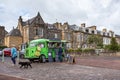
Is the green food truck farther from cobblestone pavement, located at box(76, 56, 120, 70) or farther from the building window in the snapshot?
the building window

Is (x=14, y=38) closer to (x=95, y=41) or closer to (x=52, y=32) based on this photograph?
(x=52, y=32)

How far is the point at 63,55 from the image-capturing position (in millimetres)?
27281

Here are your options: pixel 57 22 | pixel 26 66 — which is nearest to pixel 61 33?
pixel 57 22

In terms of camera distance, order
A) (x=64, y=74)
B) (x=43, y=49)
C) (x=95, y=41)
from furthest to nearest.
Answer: (x=95, y=41), (x=43, y=49), (x=64, y=74)

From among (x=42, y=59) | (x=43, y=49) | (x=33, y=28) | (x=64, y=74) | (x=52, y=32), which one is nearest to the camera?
(x=64, y=74)

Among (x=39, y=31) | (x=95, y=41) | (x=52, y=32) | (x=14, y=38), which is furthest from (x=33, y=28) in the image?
(x=95, y=41)

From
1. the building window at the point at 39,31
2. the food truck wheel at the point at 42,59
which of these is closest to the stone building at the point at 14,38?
the building window at the point at 39,31

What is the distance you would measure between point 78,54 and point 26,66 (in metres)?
32.7

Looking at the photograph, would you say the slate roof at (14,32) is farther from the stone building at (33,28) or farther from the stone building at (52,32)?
the stone building at (52,32)

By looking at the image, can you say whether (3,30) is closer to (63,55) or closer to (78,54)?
(78,54)

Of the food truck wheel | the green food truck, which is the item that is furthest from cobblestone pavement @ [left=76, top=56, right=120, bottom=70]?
the food truck wheel

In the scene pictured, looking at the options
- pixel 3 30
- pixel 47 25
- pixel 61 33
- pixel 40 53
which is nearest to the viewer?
pixel 40 53

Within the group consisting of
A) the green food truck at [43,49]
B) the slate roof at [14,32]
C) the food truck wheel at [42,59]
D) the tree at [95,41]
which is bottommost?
the food truck wheel at [42,59]

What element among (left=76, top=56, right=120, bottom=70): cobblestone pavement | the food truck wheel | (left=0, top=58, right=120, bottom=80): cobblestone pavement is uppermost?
the food truck wheel
